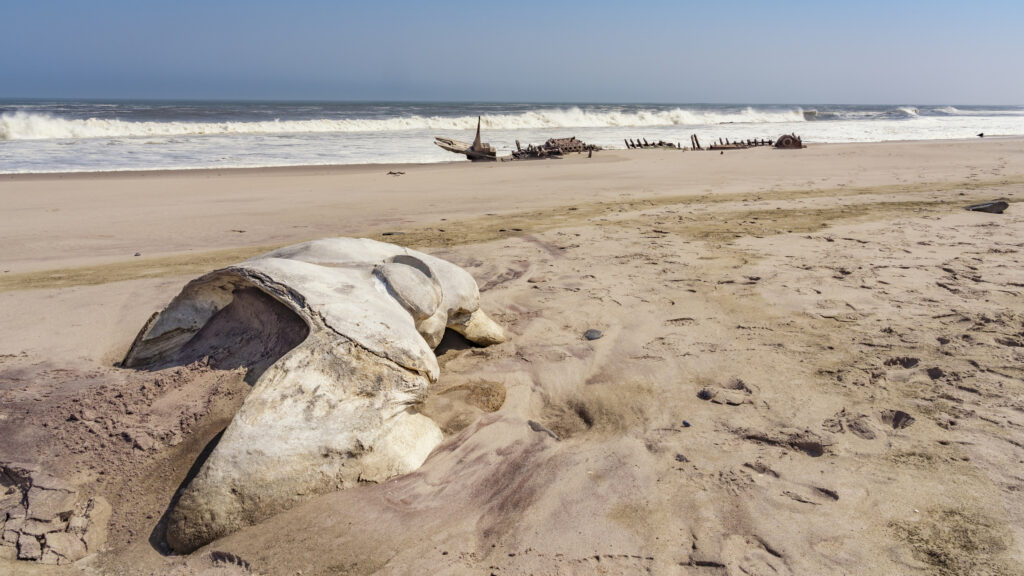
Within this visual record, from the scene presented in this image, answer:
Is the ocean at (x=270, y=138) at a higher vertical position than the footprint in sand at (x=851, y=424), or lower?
higher

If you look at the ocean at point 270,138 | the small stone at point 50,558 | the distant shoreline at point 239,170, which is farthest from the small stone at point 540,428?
the ocean at point 270,138

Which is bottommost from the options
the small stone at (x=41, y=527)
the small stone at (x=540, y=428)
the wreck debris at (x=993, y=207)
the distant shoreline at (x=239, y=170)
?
the small stone at (x=41, y=527)

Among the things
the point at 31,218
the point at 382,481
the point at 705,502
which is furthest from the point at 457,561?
the point at 31,218

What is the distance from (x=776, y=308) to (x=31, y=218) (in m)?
9.51

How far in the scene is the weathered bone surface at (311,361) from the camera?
2125 millimetres

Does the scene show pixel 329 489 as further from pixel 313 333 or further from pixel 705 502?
pixel 705 502

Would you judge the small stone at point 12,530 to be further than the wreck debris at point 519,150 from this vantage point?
No

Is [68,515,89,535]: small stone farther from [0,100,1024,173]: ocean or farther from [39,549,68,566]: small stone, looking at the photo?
[0,100,1024,173]: ocean

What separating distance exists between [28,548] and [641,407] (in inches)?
99.8

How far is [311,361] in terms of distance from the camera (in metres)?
2.45

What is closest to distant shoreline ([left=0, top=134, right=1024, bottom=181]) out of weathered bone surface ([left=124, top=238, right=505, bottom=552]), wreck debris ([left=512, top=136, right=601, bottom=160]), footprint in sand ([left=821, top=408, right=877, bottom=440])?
wreck debris ([left=512, top=136, right=601, bottom=160])

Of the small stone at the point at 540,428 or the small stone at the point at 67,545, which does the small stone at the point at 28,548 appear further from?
the small stone at the point at 540,428

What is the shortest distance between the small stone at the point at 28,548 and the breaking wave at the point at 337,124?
25.2 meters

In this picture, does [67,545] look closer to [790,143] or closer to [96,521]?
[96,521]
